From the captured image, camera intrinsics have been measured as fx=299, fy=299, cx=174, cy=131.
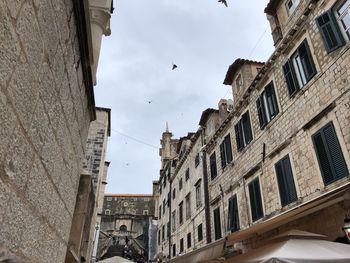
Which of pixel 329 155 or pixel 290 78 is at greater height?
pixel 290 78

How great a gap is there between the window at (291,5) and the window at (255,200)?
20.3 ft

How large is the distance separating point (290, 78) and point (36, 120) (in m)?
9.11

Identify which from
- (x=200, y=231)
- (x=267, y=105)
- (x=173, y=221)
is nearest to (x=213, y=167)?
(x=200, y=231)

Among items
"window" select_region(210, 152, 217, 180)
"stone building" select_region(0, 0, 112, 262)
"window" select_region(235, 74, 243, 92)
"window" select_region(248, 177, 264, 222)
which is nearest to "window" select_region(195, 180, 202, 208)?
"window" select_region(210, 152, 217, 180)

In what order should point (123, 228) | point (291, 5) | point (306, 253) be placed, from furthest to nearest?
point (123, 228) < point (291, 5) < point (306, 253)

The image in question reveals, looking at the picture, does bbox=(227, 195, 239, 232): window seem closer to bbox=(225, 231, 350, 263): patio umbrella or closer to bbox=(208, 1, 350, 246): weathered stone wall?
bbox=(208, 1, 350, 246): weathered stone wall

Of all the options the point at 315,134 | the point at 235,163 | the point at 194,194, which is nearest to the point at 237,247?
the point at 235,163

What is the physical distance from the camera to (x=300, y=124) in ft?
29.3

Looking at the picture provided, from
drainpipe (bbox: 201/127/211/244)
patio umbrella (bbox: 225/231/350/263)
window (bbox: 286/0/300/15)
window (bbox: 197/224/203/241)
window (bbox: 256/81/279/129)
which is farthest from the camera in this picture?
window (bbox: 197/224/203/241)

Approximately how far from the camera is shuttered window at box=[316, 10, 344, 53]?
25.9ft

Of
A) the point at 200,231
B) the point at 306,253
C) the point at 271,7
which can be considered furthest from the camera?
the point at 200,231

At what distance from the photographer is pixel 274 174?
32.9 ft

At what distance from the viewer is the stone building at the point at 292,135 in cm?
741

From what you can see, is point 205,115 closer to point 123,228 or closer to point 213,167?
point 213,167
